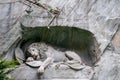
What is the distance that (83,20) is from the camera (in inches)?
280

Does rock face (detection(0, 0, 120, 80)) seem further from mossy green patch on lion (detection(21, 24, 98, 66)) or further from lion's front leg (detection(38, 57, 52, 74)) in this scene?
lion's front leg (detection(38, 57, 52, 74))

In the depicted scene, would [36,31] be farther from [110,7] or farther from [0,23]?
[110,7]

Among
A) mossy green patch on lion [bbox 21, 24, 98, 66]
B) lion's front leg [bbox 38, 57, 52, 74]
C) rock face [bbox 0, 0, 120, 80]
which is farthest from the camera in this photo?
mossy green patch on lion [bbox 21, 24, 98, 66]

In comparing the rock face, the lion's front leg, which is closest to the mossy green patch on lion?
the rock face

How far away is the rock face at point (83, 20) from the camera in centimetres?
680

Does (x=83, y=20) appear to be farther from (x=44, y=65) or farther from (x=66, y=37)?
(x=44, y=65)

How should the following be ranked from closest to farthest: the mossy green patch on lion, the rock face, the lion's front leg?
the lion's front leg → the rock face → the mossy green patch on lion

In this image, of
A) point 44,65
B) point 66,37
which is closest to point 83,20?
point 66,37

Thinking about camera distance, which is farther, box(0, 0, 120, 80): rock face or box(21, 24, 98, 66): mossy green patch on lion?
box(21, 24, 98, 66): mossy green patch on lion

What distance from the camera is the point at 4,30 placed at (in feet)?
22.4

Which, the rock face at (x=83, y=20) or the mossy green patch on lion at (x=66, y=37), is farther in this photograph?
the mossy green patch on lion at (x=66, y=37)

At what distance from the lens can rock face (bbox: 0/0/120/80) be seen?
268 inches

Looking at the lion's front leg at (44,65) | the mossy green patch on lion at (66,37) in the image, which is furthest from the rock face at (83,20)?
the lion's front leg at (44,65)

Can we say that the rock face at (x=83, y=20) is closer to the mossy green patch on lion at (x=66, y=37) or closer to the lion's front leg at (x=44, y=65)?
the mossy green patch on lion at (x=66, y=37)
